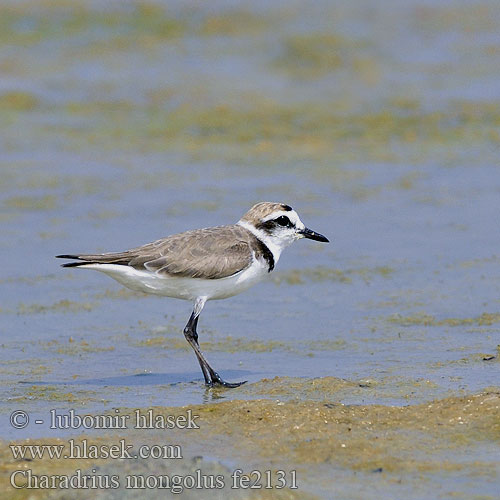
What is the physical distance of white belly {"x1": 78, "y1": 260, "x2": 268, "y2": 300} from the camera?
8039 millimetres

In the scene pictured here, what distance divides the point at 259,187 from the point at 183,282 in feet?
19.8

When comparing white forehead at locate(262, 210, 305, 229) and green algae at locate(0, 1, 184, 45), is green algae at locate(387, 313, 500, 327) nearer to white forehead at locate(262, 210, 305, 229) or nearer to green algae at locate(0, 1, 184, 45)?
white forehead at locate(262, 210, 305, 229)

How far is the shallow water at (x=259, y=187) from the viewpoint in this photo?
816 cm

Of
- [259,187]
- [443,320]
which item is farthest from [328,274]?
[259,187]

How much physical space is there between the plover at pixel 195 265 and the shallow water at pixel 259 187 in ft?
2.02

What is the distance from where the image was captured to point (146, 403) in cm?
719

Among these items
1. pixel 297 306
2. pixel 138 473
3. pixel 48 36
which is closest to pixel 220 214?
pixel 297 306

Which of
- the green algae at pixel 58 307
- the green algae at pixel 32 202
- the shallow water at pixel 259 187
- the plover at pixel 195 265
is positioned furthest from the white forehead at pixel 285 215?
the green algae at pixel 32 202

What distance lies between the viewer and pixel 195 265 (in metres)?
8.10

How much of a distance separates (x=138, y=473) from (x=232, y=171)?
980cm

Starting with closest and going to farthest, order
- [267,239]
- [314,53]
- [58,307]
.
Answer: [267,239] < [58,307] < [314,53]

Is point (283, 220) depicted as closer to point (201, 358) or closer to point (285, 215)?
point (285, 215)

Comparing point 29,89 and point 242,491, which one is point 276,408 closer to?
point 242,491

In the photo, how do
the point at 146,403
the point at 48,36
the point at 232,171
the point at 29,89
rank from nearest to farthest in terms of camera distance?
the point at 146,403 < the point at 232,171 < the point at 29,89 < the point at 48,36
